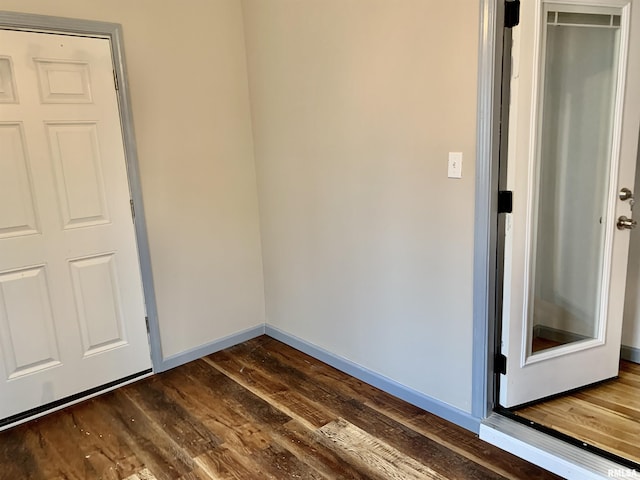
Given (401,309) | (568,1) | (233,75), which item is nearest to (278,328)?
(401,309)

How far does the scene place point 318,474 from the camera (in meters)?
1.96

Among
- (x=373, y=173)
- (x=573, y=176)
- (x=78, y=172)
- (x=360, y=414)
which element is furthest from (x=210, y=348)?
(x=573, y=176)

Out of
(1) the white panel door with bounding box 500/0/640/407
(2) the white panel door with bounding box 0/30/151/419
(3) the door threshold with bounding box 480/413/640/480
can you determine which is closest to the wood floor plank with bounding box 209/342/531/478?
(3) the door threshold with bounding box 480/413/640/480

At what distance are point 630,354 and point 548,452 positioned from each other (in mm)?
1189

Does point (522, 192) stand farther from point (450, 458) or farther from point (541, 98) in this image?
point (450, 458)

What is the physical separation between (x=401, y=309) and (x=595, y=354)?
1025 millimetres

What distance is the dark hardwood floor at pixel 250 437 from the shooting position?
1.99 meters

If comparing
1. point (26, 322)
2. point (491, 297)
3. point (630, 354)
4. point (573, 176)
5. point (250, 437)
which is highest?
point (573, 176)

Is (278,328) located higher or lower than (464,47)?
lower

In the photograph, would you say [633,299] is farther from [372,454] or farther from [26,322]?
[26,322]

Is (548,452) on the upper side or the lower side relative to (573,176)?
lower

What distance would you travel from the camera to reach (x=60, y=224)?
245 centimetres

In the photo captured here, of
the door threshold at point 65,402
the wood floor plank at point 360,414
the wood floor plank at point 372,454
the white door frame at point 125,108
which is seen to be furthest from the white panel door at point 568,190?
the door threshold at point 65,402

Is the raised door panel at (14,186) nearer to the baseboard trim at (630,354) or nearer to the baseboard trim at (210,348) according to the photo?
the baseboard trim at (210,348)
